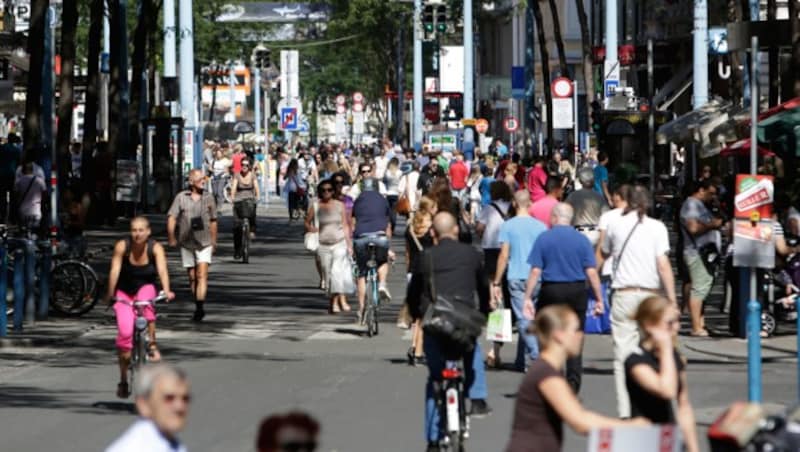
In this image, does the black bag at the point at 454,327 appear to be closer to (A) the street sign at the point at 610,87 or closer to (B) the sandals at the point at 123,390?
(B) the sandals at the point at 123,390

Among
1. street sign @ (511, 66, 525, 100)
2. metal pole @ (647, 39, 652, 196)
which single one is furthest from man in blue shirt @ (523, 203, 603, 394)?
street sign @ (511, 66, 525, 100)

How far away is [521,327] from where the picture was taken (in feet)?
56.8

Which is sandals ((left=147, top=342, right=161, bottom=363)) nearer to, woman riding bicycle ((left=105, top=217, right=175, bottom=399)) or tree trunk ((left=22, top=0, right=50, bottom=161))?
woman riding bicycle ((left=105, top=217, right=175, bottom=399))

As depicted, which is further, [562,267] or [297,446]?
[562,267]

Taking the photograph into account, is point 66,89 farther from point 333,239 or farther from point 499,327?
point 499,327

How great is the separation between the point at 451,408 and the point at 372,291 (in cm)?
863

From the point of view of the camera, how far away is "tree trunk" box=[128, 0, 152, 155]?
1901 inches

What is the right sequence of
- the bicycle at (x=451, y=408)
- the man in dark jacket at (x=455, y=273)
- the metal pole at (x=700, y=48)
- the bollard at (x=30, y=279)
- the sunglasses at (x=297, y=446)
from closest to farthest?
1. the sunglasses at (x=297, y=446)
2. the bicycle at (x=451, y=408)
3. the man in dark jacket at (x=455, y=273)
4. the bollard at (x=30, y=279)
5. the metal pole at (x=700, y=48)

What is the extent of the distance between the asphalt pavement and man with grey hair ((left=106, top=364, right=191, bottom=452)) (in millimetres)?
6180

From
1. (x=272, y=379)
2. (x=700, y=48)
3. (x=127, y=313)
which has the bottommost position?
(x=272, y=379)

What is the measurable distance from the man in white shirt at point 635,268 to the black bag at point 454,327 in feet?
6.47

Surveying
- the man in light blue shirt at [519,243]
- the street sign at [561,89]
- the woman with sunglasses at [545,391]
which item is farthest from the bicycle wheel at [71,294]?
the street sign at [561,89]

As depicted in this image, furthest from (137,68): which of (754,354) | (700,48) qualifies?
(754,354)

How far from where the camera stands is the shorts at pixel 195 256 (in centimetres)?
2325
